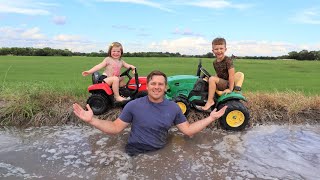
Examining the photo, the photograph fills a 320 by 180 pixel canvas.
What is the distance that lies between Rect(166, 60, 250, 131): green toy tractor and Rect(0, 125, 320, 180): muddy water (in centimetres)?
27

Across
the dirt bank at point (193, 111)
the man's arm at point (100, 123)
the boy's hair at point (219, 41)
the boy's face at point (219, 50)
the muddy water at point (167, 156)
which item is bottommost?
the muddy water at point (167, 156)

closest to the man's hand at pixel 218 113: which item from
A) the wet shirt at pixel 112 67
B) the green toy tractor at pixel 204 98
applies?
the green toy tractor at pixel 204 98

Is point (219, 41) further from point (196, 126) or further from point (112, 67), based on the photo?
point (196, 126)

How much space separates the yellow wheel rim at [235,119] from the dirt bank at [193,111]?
1.25ft

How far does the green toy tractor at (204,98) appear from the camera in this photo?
24.8 ft

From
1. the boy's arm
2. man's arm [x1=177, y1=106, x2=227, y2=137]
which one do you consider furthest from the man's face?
the boy's arm

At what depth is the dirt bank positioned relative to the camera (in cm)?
806

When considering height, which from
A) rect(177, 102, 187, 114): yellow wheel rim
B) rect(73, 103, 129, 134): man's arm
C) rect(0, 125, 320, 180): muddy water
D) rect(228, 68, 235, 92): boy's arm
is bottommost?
rect(0, 125, 320, 180): muddy water

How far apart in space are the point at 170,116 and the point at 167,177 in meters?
0.90

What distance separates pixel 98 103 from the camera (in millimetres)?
8062

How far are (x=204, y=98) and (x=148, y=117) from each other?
2648 mm

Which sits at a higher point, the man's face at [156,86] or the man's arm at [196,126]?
the man's face at [156,86]

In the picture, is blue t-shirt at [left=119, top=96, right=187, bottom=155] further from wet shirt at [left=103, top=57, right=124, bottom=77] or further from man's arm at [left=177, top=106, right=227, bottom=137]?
wet shirt at [left=103, top=57, right=124, bottom=77]

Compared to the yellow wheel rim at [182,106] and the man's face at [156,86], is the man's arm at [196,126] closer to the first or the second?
the man's face at [156,86]
